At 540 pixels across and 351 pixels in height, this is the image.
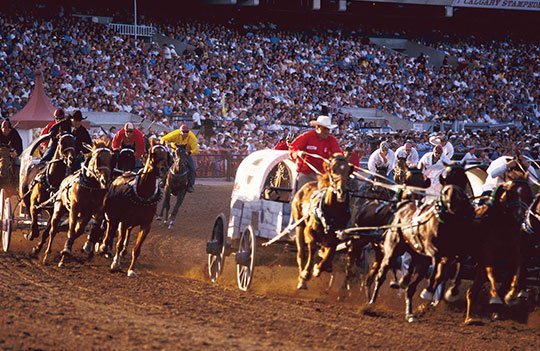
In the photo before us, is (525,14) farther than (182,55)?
Yes

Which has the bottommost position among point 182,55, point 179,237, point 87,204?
point 179,237

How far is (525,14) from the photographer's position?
50344mm

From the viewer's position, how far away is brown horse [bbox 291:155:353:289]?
1020cm

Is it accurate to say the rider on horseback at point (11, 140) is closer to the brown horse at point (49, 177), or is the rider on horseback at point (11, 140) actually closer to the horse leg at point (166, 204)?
the brown horse at point (49, 177)

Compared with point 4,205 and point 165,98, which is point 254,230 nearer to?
point 4,205

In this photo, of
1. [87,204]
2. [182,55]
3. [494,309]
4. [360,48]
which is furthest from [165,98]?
[494,309]

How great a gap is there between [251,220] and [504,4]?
36216mm

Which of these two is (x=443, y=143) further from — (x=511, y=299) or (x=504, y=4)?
(x=504, y=4)

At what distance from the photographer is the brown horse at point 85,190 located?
12.6 metres

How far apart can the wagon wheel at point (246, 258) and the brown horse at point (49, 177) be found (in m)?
3.04

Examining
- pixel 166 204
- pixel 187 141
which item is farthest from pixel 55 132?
pixel 187 141

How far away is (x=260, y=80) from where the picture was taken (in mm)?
35719

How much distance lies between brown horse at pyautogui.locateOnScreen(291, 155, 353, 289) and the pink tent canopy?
1469cm

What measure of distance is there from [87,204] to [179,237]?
4635 millimetres
